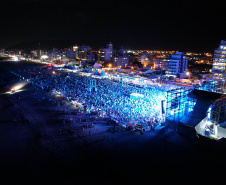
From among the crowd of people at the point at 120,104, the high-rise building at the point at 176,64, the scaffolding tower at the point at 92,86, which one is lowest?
the crowd of people at the point at 120,104

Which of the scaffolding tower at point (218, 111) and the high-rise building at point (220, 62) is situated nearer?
the scaffolding tower at point (218, 111)

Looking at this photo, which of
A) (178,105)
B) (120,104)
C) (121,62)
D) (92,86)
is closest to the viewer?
(178,105)

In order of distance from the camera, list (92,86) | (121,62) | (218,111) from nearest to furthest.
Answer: (218,111)
(92,86)
(121,62)

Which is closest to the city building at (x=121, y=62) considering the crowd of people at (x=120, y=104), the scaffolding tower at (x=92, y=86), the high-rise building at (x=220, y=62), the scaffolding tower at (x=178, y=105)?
the scaffolding tower at (x=92, y=86)

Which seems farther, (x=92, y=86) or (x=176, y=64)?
(x=176, y=64)

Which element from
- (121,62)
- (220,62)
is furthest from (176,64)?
(121,62)

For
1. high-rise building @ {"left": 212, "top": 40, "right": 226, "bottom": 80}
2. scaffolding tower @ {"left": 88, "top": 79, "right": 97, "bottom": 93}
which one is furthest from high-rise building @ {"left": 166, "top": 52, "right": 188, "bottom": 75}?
scaffolding tower @ {"left": 88, "top": 79, "right": 97, "bottom": 93}

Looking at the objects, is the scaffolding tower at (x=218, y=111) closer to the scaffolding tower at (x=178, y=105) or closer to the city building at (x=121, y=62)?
the scaffolding tower at (x=178, y=105)

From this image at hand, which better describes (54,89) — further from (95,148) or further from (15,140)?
(95,148)

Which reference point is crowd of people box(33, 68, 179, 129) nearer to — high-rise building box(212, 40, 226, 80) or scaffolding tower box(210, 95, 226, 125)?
scaffolding tower box(210, 95, 226, 125)

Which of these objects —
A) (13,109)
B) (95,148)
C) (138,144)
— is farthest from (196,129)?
(13,109)

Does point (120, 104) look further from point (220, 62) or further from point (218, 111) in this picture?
point (220, 62)

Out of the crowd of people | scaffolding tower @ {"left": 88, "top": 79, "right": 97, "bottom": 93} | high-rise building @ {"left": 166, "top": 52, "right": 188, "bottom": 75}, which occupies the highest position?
high-rise building @ {"left": 166, "top": 52, "right": 188, "bottom": 75}
